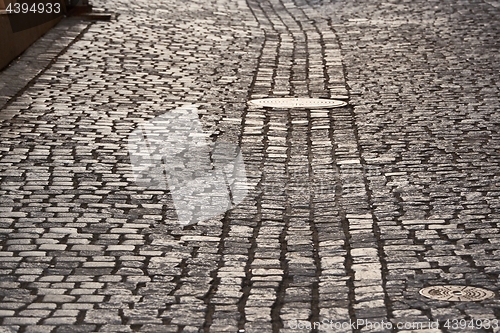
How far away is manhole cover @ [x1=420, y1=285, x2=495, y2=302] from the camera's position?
6.02 meters

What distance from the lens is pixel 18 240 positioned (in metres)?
7.27

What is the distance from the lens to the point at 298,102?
12125 mm

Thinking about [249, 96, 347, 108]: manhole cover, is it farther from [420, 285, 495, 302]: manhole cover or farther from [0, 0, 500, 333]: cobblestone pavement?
[420, 285, 495, 302]: manhole cover

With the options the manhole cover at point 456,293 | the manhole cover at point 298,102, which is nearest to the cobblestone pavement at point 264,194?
the manhole cover at point 456,293

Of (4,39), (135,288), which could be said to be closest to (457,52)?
(4,39)

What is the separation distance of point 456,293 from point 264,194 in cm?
266

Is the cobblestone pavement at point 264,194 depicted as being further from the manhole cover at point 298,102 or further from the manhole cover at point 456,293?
the manhole cover at point 298,102

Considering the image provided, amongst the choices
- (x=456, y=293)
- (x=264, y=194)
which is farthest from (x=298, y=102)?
(x=456, y=293)

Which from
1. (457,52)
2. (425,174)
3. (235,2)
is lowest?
(235,2)

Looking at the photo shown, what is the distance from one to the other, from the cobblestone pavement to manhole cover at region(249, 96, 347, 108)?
19cm

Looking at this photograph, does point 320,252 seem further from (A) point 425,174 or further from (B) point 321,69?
(B) point 321,69

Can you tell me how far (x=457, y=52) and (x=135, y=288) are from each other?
988cm

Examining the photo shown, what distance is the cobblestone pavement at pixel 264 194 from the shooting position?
6.07 m

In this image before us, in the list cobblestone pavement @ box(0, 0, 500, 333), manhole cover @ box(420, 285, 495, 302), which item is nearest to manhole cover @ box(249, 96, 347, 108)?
cobblestone pavement @ box(0, 0, 500, 333)
